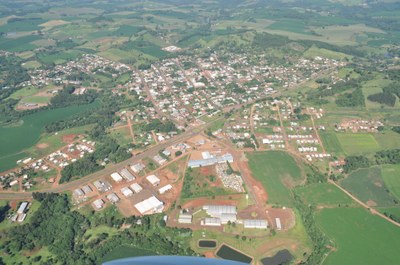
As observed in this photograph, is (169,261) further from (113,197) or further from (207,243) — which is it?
(113,197)

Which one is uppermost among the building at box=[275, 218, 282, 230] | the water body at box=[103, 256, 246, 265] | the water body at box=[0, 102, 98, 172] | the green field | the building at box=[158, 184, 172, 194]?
the water body at box=[103, 256, 246, 265]

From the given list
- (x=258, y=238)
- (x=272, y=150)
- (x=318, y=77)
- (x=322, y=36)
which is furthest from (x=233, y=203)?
(x=322, y=36)

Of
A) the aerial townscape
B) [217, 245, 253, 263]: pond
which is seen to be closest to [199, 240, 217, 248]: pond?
the aerial townscape

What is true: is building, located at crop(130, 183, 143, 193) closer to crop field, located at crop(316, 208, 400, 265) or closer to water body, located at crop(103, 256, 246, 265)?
water body, located at crop(103, 256, 246, 265)

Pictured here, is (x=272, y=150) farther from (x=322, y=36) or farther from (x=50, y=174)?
(x=322, y=36)

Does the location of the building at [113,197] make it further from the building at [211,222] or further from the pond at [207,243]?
the pond at [207,243]

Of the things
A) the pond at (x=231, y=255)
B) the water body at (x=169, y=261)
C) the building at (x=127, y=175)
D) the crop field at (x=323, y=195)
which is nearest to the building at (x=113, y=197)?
the building at (x=127, y=175)
